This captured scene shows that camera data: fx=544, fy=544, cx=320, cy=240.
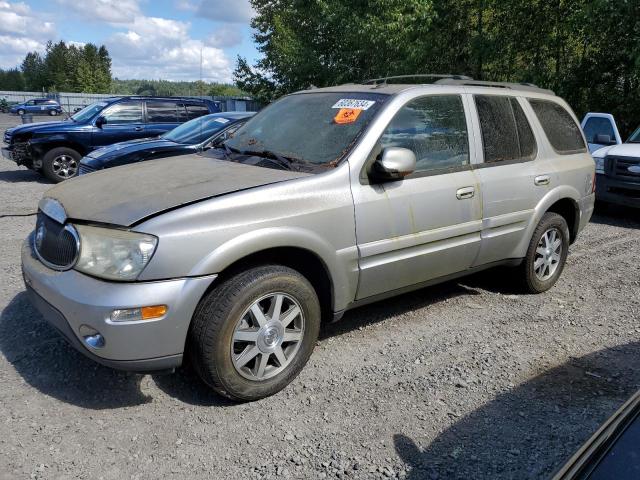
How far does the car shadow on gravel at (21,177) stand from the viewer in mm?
11070

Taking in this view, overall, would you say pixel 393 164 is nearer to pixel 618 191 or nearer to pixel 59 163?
pixel 618 191

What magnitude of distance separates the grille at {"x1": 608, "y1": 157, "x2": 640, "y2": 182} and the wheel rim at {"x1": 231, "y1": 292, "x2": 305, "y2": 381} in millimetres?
7100

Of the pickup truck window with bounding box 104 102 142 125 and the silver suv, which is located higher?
the pickup truck window with bounding box 104 102 142 125

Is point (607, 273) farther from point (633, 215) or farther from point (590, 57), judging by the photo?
point (590, 57)

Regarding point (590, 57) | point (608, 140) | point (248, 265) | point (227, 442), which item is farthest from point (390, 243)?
point (590, 57)

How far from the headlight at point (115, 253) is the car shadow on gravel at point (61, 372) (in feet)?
2.73

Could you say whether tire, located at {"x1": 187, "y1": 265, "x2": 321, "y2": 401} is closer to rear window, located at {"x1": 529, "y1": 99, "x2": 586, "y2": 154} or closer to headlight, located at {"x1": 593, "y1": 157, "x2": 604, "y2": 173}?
rear window, located at {"x1": 529, "y1": 99, "x2": 586, "y2": 154}

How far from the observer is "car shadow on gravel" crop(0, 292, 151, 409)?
3201mm

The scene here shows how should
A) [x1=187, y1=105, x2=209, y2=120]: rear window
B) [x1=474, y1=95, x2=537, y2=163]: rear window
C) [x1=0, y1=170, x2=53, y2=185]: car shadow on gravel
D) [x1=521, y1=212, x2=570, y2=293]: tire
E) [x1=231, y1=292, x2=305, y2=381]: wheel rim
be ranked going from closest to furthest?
[x1=231, y1=292, x2=305, y2=381]: wheel rim < [x1=474, y1=95, x2=537, y2=163]: rear window < [x1=521, y1=212, x2=570, y2=293]: tire < [x1=0, y1=170, x2=53, y2=185]: car shadow on gravel < [x1=187, y1=105, x2=209, y2=120]: rear window

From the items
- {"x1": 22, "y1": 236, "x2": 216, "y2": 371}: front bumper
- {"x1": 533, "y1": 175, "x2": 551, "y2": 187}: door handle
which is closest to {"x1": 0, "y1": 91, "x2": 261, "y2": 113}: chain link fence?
{"x1": 533, "y1": 175, "x2": 551, "y2": 187}: door handle

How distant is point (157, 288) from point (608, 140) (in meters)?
8.68

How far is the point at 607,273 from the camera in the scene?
577 centimetres

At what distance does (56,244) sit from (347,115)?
201 cm

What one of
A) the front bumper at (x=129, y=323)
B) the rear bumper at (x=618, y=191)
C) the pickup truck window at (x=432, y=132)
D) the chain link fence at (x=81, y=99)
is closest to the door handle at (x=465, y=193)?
the pickup truck window at (x=432, y=132)
